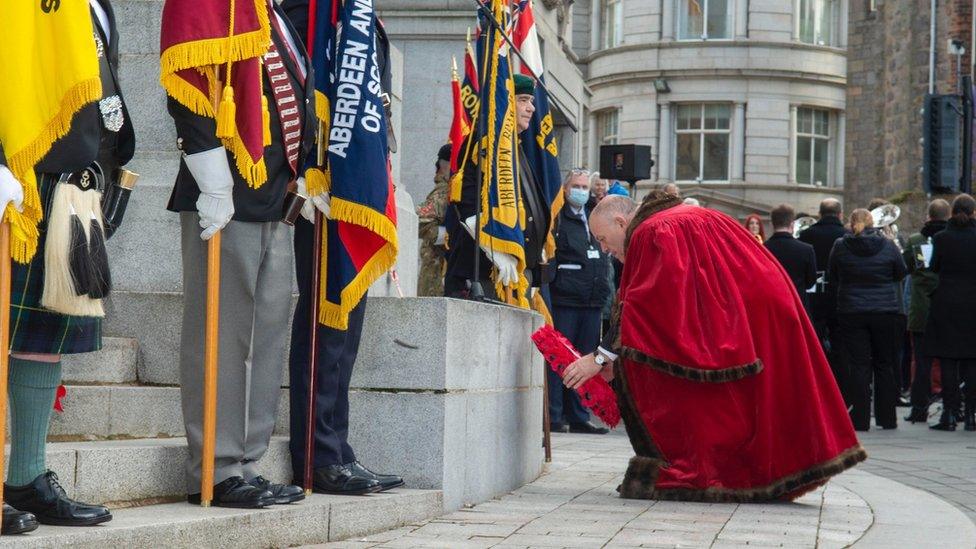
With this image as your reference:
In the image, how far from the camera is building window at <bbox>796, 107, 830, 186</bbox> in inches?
1789

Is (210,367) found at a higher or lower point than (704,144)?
lower

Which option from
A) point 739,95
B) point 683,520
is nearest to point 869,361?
point 683,520

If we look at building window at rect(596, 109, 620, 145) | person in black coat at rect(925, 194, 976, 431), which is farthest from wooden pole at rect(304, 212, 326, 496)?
building window at rect(596, 109, 620, 145)

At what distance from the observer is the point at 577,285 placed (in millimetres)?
12625

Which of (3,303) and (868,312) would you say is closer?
(3,303)

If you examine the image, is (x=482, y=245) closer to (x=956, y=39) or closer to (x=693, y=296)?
(x=693, y=296)

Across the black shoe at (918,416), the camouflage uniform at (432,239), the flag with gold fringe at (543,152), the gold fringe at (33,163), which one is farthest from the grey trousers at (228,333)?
the black shoe at (918,416)

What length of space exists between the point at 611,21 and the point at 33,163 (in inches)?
1730

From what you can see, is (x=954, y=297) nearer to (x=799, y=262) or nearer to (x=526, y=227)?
(x=799, y=262)

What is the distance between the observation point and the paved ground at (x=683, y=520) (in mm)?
6031

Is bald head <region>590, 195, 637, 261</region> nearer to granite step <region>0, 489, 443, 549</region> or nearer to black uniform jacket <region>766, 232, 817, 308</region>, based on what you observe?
granite step <region>0, 489, 443, 549</region>

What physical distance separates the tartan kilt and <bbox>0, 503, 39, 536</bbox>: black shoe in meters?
0.51

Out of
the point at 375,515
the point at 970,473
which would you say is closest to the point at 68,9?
the point at 375,515

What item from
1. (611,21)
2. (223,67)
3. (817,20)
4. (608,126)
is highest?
(611,21)
